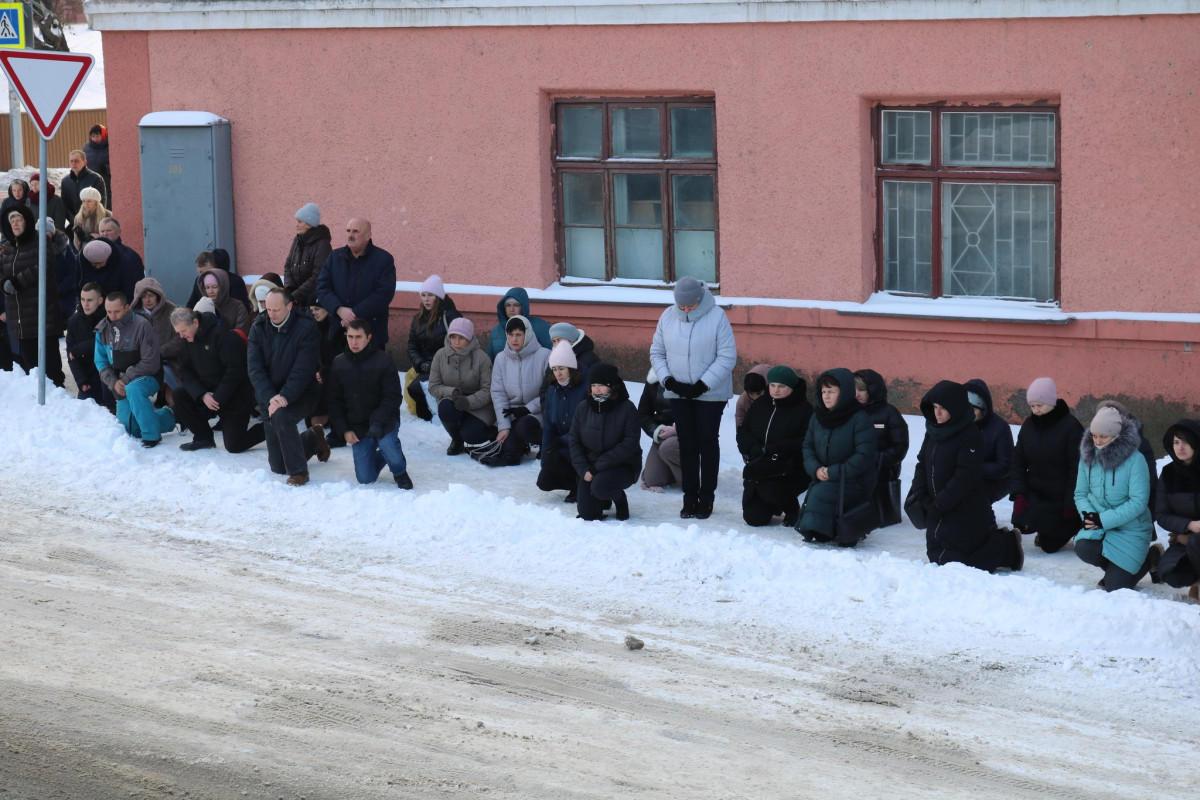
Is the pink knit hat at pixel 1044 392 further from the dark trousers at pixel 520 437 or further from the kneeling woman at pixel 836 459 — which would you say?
the dark trousers at pixel 520 437

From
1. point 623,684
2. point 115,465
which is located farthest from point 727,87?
point 623,684

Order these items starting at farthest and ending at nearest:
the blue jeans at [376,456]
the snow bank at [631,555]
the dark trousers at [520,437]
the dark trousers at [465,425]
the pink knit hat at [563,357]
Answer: the dark trousers at [465,425] → the dark trousers at [520,437] → the blue jeans at [376,456] → the pink knit hat at [563,357] → the snow bank at [631,555]

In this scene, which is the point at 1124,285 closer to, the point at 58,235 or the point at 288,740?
the point at 288,740

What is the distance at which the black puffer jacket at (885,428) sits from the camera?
1063cm

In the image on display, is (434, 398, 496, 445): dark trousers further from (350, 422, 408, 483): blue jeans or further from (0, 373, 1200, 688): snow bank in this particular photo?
(350, 422, 408, 483): blue jeans

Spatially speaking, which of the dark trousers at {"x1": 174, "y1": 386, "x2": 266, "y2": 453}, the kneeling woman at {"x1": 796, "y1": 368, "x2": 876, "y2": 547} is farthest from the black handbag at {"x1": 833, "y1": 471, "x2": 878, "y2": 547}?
the dark trousers at {"x1": 174, "y1": 386, "x2": 266, "y2": 453}

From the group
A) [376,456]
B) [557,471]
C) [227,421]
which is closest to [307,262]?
[227,421]

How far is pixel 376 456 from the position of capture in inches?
461

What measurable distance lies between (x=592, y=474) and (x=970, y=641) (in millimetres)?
3253

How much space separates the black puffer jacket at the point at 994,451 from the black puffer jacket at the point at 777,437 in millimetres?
1185

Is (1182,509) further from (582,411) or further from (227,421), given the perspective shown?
(227,421)

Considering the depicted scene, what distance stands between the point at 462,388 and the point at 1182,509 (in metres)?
5.92

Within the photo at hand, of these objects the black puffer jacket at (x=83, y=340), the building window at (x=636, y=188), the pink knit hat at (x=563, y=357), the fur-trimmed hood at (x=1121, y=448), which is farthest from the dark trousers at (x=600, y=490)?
the black puffer jacket at (x=83, y=340)

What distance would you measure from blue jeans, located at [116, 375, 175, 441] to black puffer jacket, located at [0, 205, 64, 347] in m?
1.66
